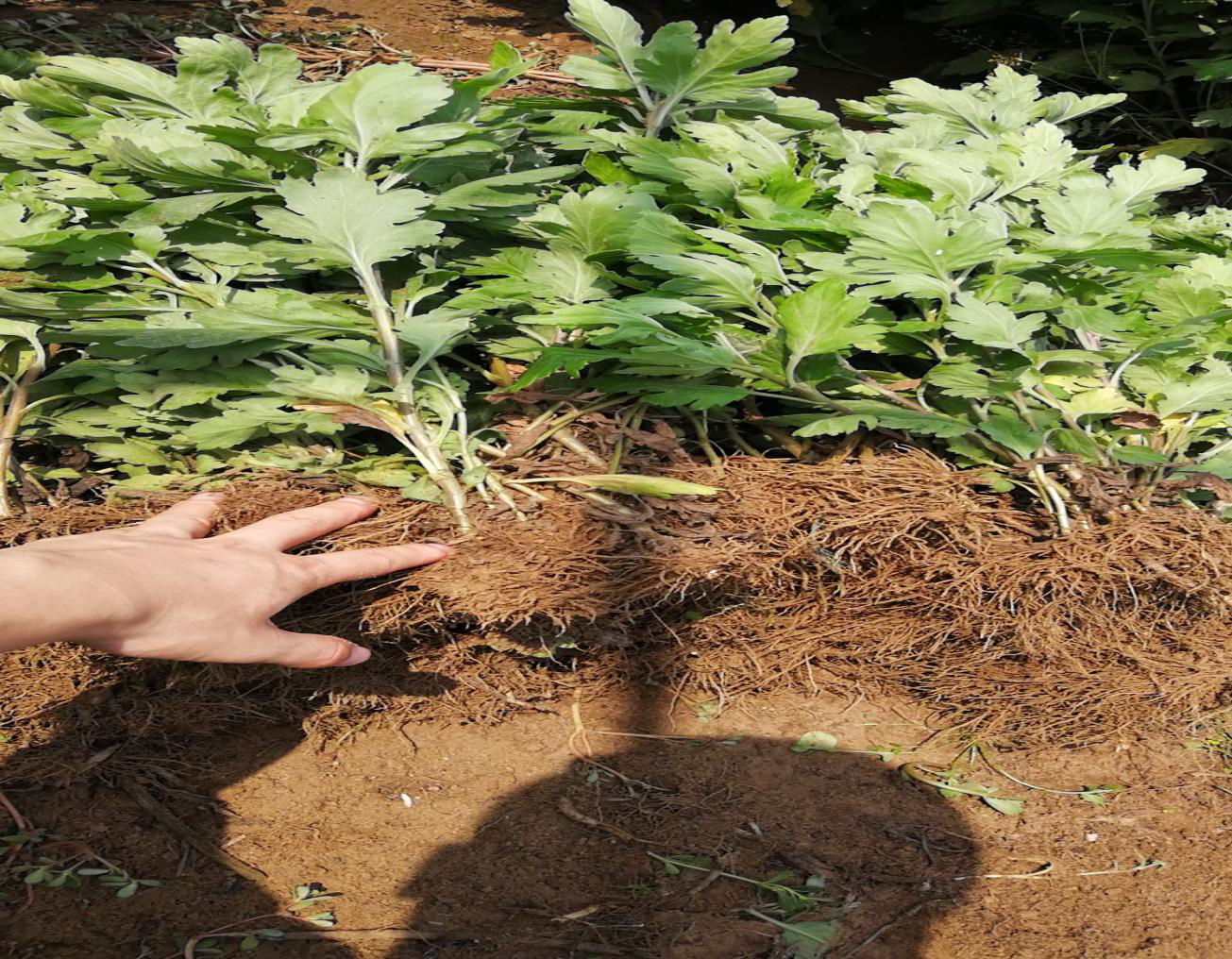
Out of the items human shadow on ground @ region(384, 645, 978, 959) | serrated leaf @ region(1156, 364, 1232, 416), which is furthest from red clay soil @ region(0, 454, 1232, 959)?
serrated leaf @ region(1156, 364, 1232, 416)

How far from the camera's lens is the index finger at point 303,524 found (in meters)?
1.92

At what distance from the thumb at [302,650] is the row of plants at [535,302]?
378 millimetres

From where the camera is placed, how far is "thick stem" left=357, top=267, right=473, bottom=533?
7.11 ft

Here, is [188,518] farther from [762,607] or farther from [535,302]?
[762,607]

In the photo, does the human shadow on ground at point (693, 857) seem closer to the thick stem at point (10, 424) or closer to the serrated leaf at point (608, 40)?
the thick stem at point (10, 424)

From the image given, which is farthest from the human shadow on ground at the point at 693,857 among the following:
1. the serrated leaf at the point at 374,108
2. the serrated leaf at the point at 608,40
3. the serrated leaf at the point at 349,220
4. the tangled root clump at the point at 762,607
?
the serrated leaf at the point at 608,40

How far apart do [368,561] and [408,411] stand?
409 mm

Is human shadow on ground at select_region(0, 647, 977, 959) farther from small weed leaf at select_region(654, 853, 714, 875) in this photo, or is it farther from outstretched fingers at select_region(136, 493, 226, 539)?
outstretched fingers at select_region(136, 493, 226, 539)

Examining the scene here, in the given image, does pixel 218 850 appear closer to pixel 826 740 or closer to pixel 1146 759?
pixel 826 740

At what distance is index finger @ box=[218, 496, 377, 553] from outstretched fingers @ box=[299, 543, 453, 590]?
6 centimetres

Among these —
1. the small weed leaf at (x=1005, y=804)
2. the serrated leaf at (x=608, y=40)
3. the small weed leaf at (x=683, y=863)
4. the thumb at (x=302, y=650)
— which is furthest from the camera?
the serrated leaf at (x=608, y=40)

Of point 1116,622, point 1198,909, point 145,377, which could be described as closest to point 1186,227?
point 1116,622

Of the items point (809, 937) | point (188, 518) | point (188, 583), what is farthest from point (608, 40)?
point (809, 937)

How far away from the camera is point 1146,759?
7.41ft
